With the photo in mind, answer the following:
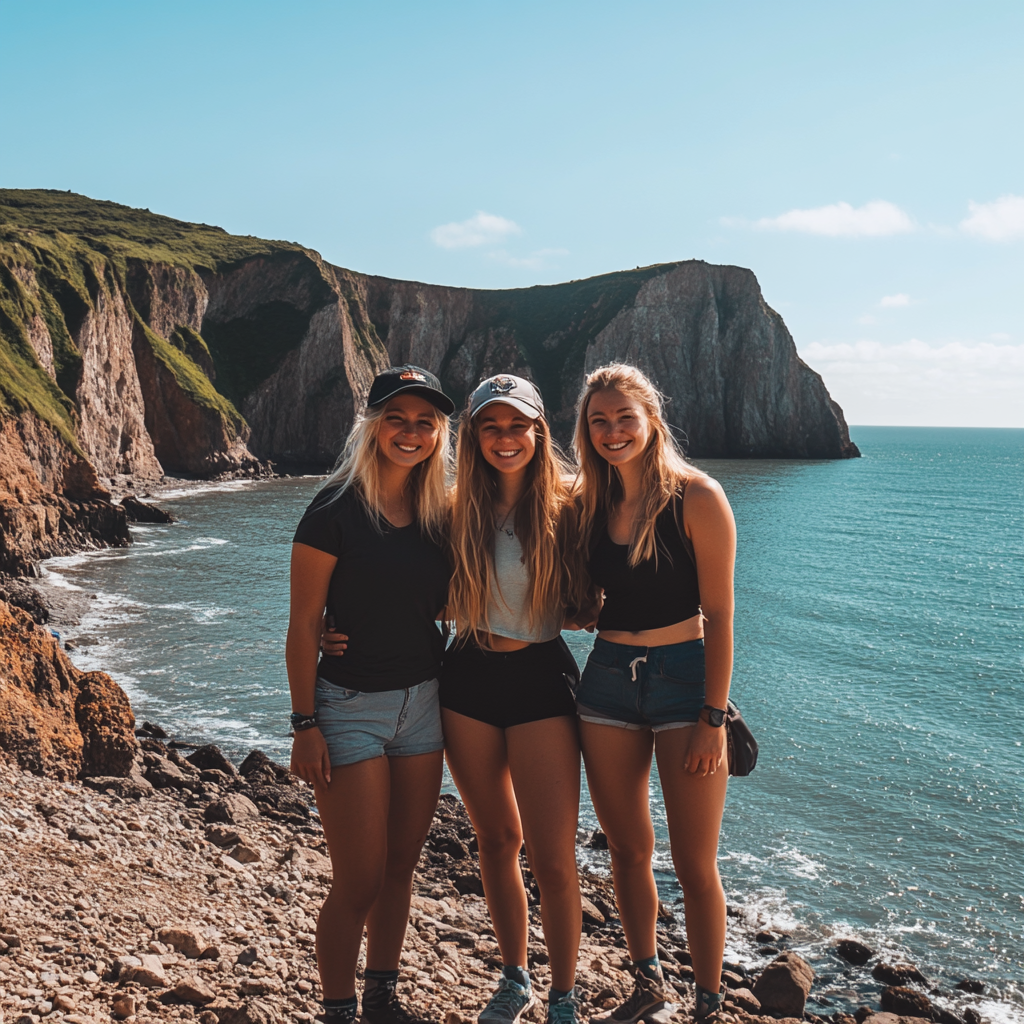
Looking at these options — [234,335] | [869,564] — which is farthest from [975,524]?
[234,335]

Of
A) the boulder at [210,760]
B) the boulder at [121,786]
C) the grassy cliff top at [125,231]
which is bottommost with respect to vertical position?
the boulder at [210,760]

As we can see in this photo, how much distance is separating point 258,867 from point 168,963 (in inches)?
95.6

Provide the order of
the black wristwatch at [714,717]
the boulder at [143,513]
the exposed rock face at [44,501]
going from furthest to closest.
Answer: the boulder at [143,513] < the exposed rock face at [44,501] < the black wristwatch at [714,717]

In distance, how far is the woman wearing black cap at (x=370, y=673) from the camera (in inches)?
145

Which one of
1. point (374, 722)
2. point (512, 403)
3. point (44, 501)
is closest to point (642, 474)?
point (512, 403)

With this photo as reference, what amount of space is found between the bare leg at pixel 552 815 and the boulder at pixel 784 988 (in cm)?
416

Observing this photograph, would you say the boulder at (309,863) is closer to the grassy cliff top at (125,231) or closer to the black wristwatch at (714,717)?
the black wristwatch at (714,717)

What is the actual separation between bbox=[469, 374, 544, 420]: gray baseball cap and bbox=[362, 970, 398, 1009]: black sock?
2.71 meters

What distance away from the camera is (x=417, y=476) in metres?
4.05

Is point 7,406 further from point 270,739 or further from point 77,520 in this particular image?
point 270,739

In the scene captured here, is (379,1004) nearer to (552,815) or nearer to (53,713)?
A: (552,815)

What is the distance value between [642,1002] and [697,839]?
1023 millimetres

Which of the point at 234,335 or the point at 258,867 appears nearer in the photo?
the point at 258,867

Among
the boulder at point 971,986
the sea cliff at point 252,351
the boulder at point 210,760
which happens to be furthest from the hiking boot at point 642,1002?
the sea cliff at point 252,351
